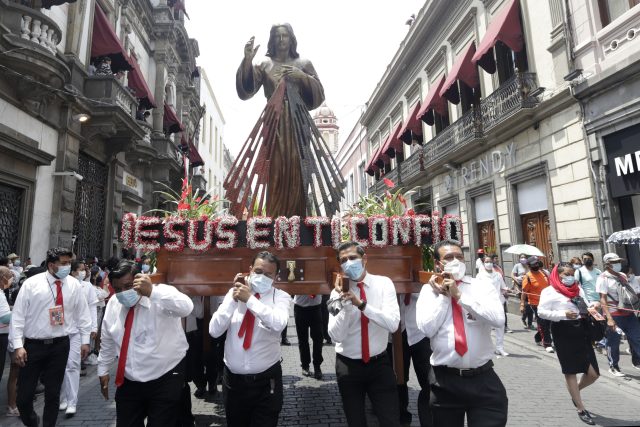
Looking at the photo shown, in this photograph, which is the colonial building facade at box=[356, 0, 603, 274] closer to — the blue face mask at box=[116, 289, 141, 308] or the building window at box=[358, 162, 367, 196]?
the blue face mask at box=[116, 289, 141, 308]

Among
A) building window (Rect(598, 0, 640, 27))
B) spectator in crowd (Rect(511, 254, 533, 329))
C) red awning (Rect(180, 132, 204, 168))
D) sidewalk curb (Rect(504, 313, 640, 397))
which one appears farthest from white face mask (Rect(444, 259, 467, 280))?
red awning (Rect(180, 132, 204, 168))

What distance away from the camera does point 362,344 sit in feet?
10.5

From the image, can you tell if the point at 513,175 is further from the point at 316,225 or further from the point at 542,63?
the point at 316,225

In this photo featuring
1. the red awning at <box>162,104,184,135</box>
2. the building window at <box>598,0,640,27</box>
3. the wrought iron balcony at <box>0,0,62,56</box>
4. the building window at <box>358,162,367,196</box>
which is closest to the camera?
the wrought iron balcony at <box>0,0,62,56</box>

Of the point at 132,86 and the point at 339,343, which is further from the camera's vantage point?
the point at 132,86

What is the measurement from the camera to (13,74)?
8.43 m

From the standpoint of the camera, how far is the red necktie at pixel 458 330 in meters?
2.86

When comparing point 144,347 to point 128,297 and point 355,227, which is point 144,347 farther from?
point 355,227

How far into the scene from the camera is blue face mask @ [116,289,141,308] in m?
3.16

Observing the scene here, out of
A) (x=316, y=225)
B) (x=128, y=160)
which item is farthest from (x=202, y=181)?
(x=316, y=225)

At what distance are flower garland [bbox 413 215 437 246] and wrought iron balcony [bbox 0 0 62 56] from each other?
8795mm

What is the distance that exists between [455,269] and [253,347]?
66.9 inches

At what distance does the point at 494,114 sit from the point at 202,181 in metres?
18.4

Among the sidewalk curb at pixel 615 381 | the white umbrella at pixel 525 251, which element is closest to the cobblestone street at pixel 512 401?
the sidewalk curb at pixel 615 381
